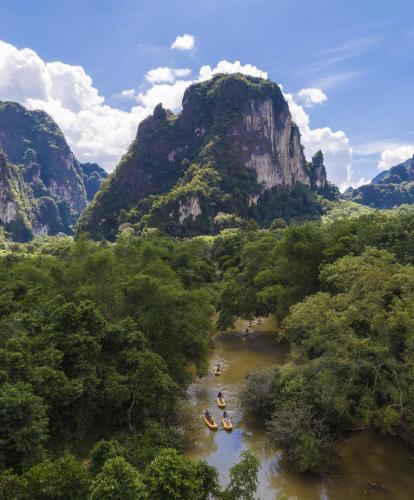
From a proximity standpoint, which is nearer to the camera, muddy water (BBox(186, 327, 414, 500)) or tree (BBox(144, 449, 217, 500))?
tree (BBox(144, 449, 217, 500))

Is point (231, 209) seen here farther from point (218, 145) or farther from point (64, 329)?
point (64, 329)

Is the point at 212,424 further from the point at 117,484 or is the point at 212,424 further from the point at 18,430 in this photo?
the point at 117,484

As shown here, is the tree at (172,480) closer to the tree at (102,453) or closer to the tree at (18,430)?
the tree at (102,453)

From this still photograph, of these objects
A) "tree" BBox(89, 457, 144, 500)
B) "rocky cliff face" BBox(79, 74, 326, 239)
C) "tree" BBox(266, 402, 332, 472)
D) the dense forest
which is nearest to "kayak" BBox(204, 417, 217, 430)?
the dense forest

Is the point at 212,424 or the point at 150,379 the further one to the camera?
the point at 212,424

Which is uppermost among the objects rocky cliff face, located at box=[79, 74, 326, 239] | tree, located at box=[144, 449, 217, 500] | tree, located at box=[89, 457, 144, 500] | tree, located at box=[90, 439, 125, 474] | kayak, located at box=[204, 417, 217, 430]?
rocky cliff face, located at box=[79, 74, 326, 239]

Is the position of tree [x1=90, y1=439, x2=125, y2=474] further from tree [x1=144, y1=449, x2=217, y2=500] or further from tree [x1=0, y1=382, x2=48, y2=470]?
tree [x1=144, y1=449, x2=217, y2=500]

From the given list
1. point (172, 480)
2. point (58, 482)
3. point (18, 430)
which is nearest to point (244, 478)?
point (172, 480)
